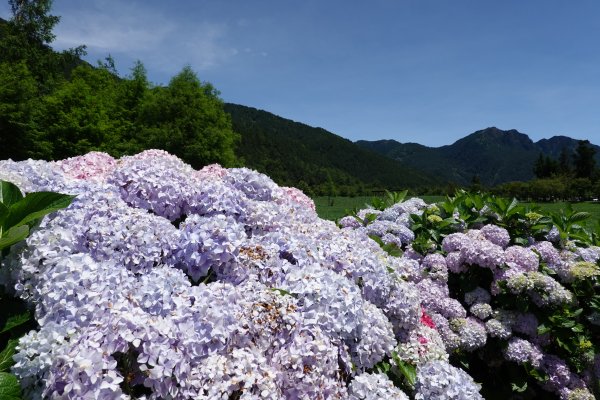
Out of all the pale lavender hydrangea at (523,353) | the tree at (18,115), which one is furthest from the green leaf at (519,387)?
the tree at (18,115)

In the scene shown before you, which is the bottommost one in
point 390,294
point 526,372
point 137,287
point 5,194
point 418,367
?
point 526,372

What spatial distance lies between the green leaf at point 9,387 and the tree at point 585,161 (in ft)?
414

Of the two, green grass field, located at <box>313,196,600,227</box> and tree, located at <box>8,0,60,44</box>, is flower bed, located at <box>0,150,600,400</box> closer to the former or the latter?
green grass field, located at <box>313,196,600,227</box>

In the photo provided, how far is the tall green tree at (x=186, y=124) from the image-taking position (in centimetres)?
3831

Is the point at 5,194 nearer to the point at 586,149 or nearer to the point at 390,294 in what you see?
the point at 390,294

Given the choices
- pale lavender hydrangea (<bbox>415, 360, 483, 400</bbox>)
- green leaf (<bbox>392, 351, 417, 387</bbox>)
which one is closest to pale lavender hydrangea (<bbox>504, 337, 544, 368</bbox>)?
pale lavender hydrangea (<bbox>415, 360, 483, 400</bbox>)

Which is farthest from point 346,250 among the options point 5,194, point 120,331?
point 5,194

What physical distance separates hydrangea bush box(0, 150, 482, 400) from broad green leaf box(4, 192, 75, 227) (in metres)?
0.12

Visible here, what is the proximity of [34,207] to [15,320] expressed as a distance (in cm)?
58

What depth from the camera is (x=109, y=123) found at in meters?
34.2

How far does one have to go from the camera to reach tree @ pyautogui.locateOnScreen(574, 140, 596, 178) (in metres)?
106

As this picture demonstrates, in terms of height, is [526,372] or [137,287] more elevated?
[137,287]

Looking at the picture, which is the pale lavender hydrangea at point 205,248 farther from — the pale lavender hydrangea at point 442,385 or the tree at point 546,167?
the tree at point 546,167

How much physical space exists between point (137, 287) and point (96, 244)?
1.75 feet
